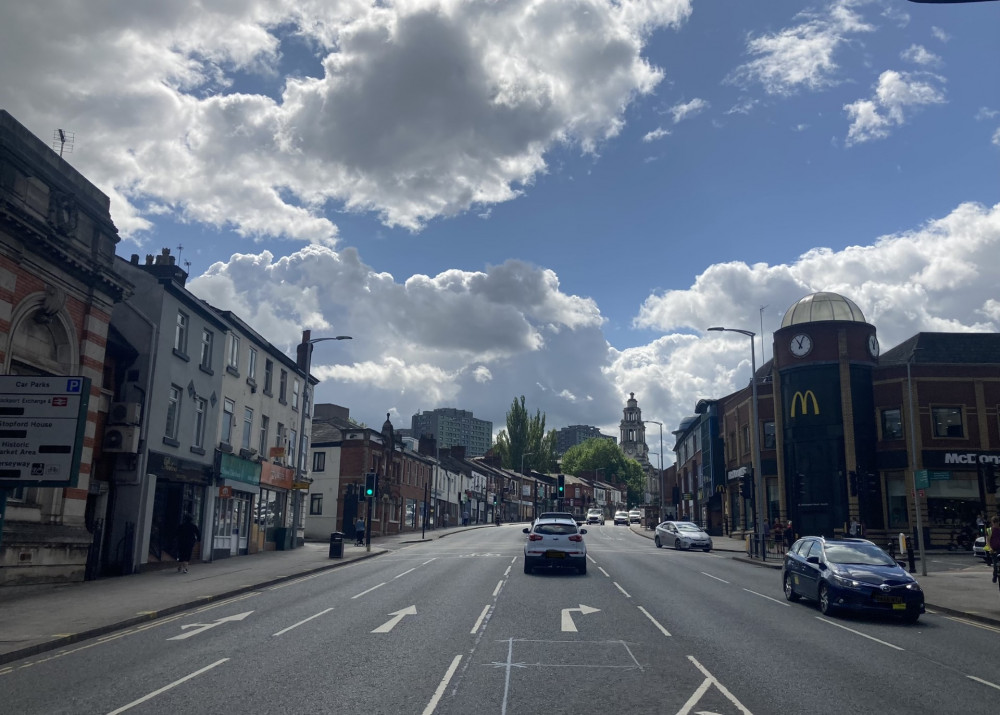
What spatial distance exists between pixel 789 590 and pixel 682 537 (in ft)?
78.5

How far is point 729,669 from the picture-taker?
1018 centimetres

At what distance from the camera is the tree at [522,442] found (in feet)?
395

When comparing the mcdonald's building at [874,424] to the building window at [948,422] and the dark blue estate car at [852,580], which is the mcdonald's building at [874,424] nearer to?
the building window at [948,422]

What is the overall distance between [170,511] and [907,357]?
39.1 m

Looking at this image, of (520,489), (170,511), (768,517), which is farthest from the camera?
(520,489)

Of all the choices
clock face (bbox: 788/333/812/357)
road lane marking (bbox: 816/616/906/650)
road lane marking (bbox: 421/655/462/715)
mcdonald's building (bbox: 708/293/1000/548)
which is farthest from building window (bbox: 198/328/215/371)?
clock face (bbox: 788/333/812/357)

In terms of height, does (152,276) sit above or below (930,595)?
above

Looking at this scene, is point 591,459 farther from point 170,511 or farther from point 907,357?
point 170,511

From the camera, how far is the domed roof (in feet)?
148

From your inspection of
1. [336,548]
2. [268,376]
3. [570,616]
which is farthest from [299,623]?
[268,376]

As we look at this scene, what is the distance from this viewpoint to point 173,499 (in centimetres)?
A: 2864

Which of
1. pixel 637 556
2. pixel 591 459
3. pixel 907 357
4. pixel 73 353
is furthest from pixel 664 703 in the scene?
pixel 591 459

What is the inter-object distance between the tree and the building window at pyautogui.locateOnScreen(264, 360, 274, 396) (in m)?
82.3

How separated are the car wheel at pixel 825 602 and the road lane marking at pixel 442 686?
8.66 meters
